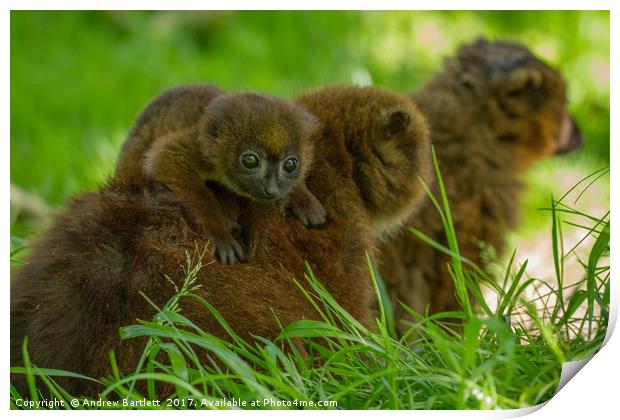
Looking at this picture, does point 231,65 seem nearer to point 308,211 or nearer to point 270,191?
point 308,211

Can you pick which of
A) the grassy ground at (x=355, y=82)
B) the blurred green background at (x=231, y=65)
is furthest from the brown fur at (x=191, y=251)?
the blurred green background at (x=231, y=65)

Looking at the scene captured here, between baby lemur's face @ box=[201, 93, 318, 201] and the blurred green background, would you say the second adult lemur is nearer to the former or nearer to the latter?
baby lemur's face @ box=[201, 93, 318, 201]

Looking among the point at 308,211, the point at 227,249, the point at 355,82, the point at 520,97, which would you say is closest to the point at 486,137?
the point at 520,97

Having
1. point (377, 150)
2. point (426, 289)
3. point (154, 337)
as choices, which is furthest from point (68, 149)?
point (154, 337)

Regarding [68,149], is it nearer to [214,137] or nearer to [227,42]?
[227,42]

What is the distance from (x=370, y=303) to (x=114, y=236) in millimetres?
1188

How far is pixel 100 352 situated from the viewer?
3.28 m

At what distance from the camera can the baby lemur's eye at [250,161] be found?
3.69m

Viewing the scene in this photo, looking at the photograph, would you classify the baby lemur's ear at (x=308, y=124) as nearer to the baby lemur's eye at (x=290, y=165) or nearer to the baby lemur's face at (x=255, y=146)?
the baby lemur's face at (x=255, y=146)

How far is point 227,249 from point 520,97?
121 inches

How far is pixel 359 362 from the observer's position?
334 cm

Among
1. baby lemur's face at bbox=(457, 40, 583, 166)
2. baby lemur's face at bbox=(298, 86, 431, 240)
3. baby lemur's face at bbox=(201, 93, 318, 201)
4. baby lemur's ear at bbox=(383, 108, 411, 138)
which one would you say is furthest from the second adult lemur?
baby lemur's face at bbox=(457, 40, 583, 166)

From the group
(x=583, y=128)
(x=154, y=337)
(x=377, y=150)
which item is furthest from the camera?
(x=583, y=128)

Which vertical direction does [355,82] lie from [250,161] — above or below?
above
